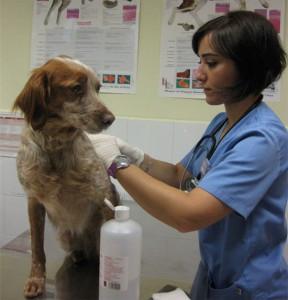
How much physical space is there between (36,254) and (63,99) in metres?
0.42

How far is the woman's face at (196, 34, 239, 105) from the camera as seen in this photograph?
0.95m

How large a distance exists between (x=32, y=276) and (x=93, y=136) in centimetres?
41

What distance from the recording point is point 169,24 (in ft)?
6.33

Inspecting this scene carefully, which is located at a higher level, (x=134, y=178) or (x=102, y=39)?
(x=102, y=39)

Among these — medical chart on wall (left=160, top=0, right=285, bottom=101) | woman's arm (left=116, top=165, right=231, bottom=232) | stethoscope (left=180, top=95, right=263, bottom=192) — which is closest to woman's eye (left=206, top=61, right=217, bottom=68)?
stethoscope (left=180, top=95, right=263, bottom=192)

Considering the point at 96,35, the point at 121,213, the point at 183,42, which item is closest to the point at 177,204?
the point at 121,213

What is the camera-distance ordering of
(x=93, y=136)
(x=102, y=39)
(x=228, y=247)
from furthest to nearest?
(x=102, y=39)
(x=93, y=136)
(x=228, y=247)

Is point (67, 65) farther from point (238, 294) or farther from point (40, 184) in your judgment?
point (238, 294)

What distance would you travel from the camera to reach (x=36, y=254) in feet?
3.69

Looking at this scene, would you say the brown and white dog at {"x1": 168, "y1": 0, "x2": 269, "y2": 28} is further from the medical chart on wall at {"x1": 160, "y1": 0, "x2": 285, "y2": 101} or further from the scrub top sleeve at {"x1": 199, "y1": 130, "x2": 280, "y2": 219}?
the scrub top sleeve at {"x1": 199, "y1": 130, "x2": 280, "y2": 219}

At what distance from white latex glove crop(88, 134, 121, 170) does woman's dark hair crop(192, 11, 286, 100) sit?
1.10 ft

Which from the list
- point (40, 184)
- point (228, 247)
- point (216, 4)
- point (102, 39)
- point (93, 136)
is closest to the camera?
point (228, 247)

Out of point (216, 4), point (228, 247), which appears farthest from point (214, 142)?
point (216, 4)

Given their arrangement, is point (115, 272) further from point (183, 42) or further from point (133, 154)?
point (183, 42)
